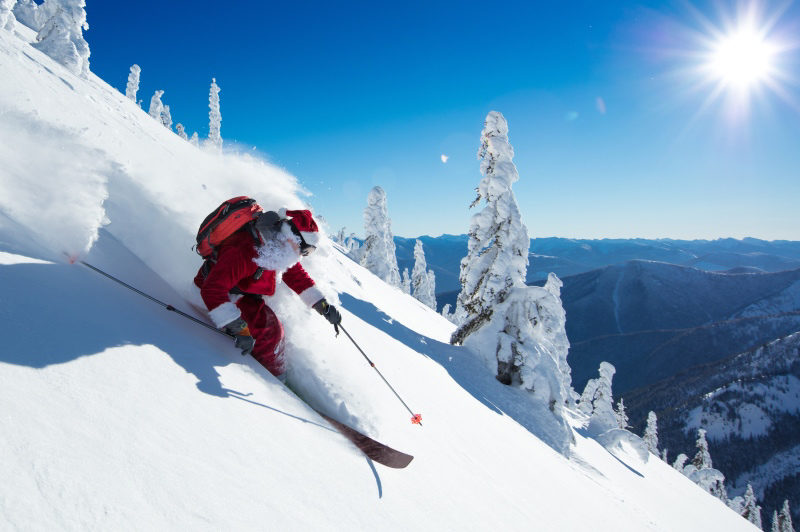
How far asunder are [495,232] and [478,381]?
830 centimetres

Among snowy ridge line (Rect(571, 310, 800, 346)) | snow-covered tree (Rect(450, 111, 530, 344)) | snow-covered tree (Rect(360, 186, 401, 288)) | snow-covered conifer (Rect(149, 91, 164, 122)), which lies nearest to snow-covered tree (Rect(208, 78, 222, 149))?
snow-covered conifer (Rect(149, 91, 164, 122))

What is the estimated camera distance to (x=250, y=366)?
342 centimetres

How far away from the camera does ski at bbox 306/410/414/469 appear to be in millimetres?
3049

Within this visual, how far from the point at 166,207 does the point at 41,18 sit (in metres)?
41.2

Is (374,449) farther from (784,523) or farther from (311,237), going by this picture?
(784,523)

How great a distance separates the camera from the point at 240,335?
3.41 meters

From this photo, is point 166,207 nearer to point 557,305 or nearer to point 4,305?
point 4,305

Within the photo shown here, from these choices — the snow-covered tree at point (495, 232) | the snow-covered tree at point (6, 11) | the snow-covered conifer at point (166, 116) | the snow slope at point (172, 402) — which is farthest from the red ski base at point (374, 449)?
the snow-covered conifer at point (166, 116)

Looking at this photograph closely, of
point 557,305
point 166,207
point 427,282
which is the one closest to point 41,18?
point 166,207

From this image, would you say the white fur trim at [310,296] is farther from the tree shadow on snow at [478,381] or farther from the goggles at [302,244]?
the tree shadow on snow at [478,381]

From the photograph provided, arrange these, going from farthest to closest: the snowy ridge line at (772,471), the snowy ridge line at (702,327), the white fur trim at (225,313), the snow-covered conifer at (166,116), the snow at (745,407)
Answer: the snowy ridge line at (702,327)
the snow at (745,407)
the snowy ridge line at (772,471)
the snow-covered conifer at (166,116)
the white fur trim at (225,313)

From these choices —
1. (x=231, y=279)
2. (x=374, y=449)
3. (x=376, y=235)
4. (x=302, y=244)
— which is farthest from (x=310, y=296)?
(x=376, y=235)

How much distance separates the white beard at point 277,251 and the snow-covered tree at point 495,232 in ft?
41.8

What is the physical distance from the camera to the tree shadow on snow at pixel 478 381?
31.1ft
